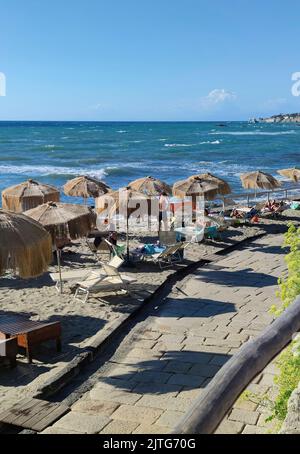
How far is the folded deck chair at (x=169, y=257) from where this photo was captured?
1071 centimetres

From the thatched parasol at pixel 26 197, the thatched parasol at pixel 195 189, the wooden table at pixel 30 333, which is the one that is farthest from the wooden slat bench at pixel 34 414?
the thatched parasol at pixel 195 189

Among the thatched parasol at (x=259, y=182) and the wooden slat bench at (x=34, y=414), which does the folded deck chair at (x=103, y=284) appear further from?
the thatched parasol at (x=259, y=182)

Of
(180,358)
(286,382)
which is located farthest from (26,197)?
(286,382)

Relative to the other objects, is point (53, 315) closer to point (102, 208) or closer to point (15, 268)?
point (15, 268)

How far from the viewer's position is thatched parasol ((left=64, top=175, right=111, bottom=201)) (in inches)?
556

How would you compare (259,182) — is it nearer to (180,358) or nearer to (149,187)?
(149,187)

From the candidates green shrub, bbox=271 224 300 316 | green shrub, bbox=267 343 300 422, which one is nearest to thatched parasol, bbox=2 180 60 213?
green shrub, bbox=271 224 300 316

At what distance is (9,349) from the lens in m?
6.04

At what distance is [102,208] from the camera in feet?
39.7

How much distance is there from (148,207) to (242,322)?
4.37 meters

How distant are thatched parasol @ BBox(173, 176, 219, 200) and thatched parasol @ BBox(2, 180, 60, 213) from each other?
365 cm

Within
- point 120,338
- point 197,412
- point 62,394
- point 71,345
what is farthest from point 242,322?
point 197,412

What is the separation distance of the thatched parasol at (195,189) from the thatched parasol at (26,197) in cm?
365

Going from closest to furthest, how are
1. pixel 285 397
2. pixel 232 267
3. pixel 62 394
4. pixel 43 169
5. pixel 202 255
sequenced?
pixel 285 397 < pixel 62 394 < pixel 232 267 < pixel 202 255 < pixel 43 169
